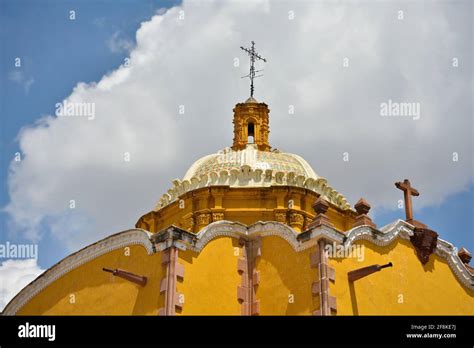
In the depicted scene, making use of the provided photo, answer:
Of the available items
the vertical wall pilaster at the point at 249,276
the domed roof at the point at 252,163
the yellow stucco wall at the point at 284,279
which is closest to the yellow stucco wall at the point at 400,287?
the yellow stucco wall at the point at 284,279

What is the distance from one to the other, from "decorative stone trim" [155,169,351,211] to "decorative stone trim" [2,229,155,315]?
13.2 feet

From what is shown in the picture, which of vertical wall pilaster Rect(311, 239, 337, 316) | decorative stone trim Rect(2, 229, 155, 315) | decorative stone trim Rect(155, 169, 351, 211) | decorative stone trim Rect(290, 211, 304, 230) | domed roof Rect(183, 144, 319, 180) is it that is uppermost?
domed roof Rect(183, 144, 319, 180)

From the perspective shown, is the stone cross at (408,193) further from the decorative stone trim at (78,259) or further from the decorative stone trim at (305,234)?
the decorative stone trim at (78,259)

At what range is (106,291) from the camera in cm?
1852

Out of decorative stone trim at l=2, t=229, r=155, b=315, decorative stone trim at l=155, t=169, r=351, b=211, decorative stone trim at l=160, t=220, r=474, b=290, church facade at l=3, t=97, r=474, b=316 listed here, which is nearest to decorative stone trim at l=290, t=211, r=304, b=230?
church facade at l=3, t=97, r=474, b=316

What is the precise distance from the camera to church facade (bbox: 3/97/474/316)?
17.1 metres

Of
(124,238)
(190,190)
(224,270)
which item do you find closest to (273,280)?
(224,270)

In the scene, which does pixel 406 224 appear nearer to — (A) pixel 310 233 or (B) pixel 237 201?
(A) pixel 310 233

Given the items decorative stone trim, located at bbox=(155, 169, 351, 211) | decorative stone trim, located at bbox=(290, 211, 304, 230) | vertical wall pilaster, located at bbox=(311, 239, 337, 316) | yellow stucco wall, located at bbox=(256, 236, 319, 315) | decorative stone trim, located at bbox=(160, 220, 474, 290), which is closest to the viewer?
vertical wall pilaster, located at bbox=(311, 239, 337, 316)

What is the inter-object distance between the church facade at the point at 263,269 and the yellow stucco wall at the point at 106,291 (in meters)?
0.03

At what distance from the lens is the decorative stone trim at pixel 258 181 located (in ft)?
72.4

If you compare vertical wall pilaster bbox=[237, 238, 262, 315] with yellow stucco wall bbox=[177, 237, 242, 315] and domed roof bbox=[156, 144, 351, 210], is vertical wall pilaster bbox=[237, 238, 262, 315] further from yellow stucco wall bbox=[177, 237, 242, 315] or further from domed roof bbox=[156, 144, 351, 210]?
domed roof bbox=[156, 144, 351, 210]

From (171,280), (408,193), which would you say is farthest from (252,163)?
(171,280)

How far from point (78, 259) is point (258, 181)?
17.5 feet
